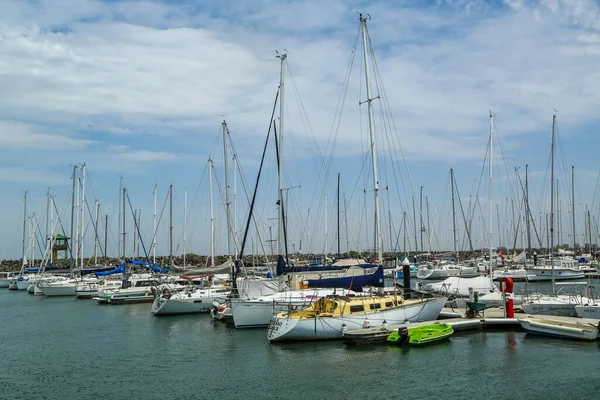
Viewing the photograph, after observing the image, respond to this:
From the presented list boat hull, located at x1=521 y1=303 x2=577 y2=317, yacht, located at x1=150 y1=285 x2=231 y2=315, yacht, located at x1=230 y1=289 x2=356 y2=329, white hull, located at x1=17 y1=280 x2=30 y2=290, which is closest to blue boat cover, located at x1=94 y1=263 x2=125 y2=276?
white hull, located at x1=17 y1=280 x2=30 y2=290

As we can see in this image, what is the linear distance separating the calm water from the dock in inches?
26.5

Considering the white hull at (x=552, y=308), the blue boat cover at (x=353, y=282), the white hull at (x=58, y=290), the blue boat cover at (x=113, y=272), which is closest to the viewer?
the blue boat cover at (x=353, y=282)

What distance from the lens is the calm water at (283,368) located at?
23891mm

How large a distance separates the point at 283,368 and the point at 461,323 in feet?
43.7

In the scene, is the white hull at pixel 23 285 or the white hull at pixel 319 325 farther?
the white hull at pixel 23 285

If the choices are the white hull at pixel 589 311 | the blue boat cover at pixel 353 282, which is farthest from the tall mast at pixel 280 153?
the white hull at pixel 589 311

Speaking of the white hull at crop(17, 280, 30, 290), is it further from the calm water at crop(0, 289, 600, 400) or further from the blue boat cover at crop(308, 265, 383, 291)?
the blue boat cover at crop(308, 265, 383, 291)

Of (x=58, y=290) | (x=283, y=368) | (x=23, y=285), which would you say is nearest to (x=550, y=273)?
(x=283, y=368)

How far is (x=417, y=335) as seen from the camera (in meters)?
31.8

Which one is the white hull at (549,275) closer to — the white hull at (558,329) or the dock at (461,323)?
the dock at (461,323)

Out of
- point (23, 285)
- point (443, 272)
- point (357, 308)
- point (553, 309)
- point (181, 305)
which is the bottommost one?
point (23, 285)

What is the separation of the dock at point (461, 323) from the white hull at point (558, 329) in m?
1.57

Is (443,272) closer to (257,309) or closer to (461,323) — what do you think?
(461,323)

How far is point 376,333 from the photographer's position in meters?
31.9
